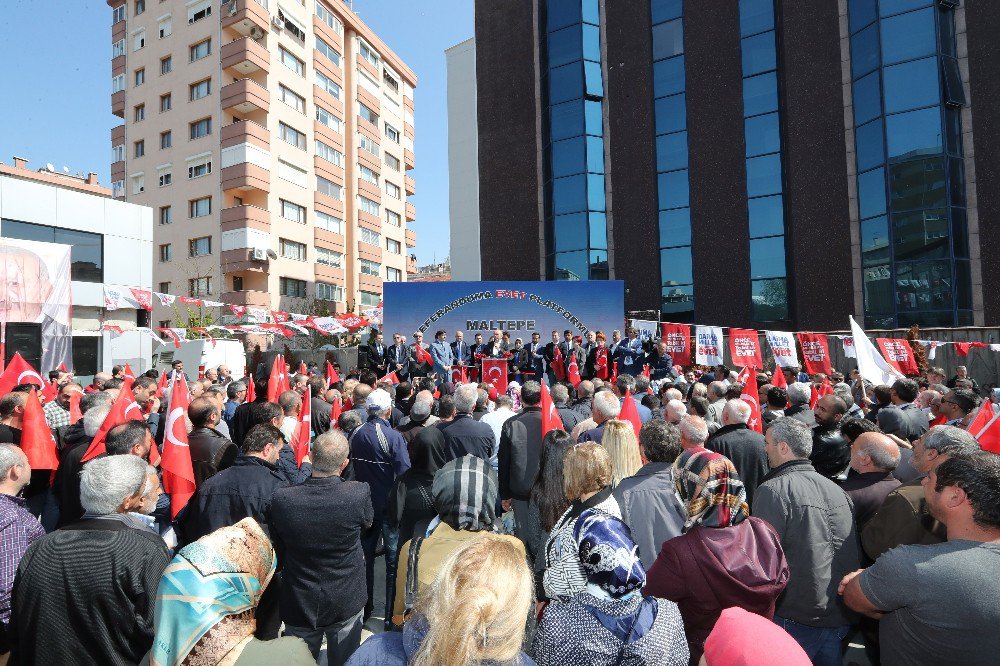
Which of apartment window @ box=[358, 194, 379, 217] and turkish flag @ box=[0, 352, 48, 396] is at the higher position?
apartment window @ box=[358, 194, 379, 217]

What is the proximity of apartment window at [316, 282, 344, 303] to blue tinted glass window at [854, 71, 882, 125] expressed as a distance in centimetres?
3625

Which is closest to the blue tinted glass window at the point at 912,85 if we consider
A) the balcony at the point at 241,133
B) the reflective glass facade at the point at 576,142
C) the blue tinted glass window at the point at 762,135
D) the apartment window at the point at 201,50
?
the blue tinted glass window at the point at 762,135

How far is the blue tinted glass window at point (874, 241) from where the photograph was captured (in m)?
22.5

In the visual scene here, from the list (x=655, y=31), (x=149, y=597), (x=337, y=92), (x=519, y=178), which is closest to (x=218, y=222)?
(x=337, y=92)

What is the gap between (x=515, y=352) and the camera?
16.1 meters

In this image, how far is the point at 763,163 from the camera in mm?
25656

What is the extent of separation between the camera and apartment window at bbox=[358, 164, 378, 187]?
5166cm

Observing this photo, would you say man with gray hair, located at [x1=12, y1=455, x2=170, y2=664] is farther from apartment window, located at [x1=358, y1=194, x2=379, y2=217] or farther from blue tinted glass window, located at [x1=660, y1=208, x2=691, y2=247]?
apartment window, located at [x1=358, y1=194, x2=379, y2=217]

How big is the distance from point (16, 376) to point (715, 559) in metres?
8.55

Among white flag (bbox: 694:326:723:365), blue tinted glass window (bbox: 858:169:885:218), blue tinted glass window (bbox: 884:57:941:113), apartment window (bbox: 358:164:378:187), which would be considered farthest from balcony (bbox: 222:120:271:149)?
white flag (bbox: 694:326:723:365)

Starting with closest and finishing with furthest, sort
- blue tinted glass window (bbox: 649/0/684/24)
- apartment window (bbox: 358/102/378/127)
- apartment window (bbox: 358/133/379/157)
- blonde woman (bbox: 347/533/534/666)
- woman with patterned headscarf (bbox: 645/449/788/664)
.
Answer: blonde woman (bbox: 347/533/534/666) < woman with patterned headscarf (bbox: 645/449/788/664) < blue tinted glass window (bbox: 649/0/684/24) < apartment window (bbox: 358/133/379/157) < apartment window (bbox: 358/102/378/127)

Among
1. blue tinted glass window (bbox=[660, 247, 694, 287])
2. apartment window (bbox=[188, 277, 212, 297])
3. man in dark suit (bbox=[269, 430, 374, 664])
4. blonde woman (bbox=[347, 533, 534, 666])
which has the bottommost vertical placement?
man in dark suit (bbox=[269, 430, 374, 664])

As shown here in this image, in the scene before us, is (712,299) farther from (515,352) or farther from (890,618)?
(890,618)

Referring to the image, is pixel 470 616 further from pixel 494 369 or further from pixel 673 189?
pixel 673 189
